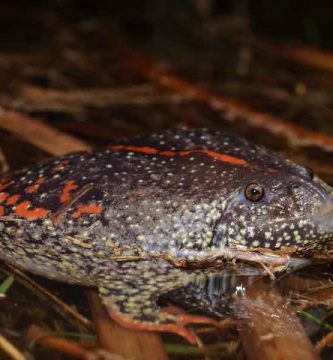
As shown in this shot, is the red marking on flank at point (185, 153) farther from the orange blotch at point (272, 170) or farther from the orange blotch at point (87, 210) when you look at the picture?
the orange blotch at point (87, 210)

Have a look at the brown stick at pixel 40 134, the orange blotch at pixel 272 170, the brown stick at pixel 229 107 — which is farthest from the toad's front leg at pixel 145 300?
the brown stick at pixel 229 107

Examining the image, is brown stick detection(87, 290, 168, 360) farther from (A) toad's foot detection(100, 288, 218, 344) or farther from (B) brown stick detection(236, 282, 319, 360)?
(B) brown stick detection(236, 282, 319, 360)

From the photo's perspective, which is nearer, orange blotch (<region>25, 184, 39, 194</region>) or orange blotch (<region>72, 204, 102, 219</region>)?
orange blotch (<region>72, 204, 102, 219</region>)

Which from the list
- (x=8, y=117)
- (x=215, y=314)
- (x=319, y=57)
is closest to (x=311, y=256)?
(x=215, y=314)

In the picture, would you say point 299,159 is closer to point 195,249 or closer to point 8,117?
point 195,249

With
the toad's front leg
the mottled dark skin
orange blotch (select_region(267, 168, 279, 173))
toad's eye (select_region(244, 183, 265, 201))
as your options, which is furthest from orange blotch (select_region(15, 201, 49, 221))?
orange blotch (select_region(267, 168, 279, 173))

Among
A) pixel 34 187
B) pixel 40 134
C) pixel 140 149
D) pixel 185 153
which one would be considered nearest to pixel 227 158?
pixel 185 153

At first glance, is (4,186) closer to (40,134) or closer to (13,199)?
(13,199)
